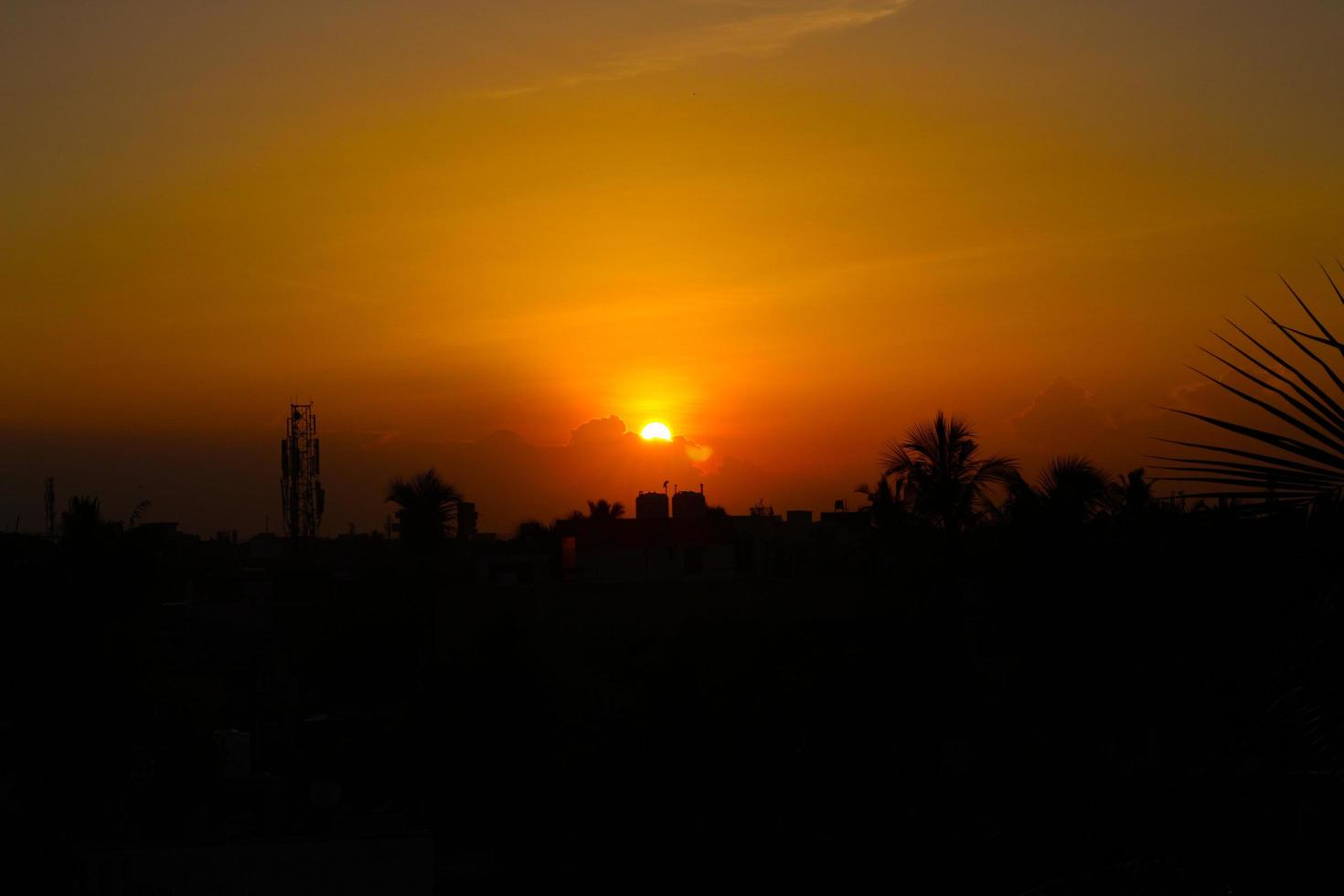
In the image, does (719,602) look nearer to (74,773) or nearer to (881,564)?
(881,564)

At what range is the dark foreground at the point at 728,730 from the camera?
3918mm

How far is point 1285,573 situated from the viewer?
3748 mm

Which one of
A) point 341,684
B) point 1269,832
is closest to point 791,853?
point 1269,832

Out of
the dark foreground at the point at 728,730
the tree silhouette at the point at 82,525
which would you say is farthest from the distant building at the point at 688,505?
the tree silhouette at the point at 82,525

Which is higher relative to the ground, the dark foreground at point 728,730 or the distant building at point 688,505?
the distant building at point 688,505

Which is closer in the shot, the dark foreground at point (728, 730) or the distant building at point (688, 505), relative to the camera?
the dark foreground at point (728, 730)

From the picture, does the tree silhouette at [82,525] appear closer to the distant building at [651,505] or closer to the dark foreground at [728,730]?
the dark foreground at [728,730]

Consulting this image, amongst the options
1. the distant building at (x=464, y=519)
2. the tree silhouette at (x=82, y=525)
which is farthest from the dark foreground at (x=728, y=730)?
the distant building at (x=464, y=519)

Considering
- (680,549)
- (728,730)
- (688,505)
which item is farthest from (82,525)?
(688,505)

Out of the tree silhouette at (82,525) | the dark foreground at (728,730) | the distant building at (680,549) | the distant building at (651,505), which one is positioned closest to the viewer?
the dark foreground at (728,730)

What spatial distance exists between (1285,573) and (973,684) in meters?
23.9

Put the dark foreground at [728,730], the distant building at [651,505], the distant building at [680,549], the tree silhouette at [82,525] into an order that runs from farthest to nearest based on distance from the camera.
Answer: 1. the distant building at [651,505]
2. the distant building at [680,549]
3. the tree silhouette at [82,525]
4. the dark foreground at [728,730]

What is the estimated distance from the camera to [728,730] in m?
20.4

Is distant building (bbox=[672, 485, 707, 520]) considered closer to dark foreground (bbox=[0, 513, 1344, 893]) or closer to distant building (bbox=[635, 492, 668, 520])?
distant building (bbox=[635, 492, 668, 520])
